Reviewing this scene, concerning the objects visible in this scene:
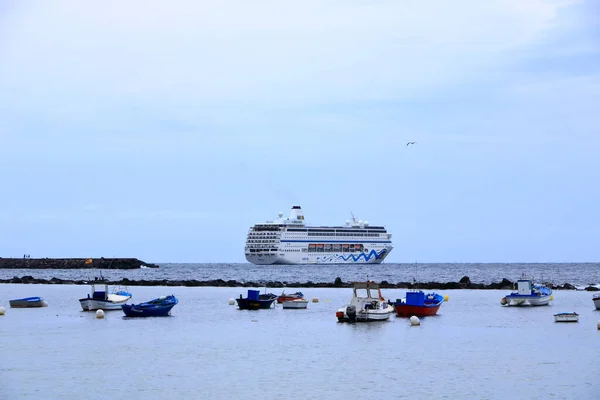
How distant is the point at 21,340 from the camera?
36.3 meters

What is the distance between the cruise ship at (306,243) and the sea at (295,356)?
10028 centimetres

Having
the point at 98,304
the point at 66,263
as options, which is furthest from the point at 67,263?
the point at 98,304

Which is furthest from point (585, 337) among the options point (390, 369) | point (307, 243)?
point (307, 243)

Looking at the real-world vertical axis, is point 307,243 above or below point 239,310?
above

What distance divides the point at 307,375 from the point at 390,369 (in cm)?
291

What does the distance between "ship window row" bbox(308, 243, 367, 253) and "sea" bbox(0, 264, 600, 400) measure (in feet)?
332

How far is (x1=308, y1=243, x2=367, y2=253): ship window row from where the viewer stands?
154 metres

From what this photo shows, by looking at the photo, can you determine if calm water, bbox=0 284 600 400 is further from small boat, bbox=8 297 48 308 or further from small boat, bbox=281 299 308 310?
small boat, bbox=8 297 48 308

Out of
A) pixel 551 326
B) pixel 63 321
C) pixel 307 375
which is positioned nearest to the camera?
pixel 307 375

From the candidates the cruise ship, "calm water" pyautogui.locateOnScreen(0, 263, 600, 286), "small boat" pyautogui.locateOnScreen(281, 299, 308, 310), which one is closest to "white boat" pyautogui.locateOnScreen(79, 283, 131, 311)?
"small boat" pyautogui.locateOnScreen(281, 299, 308, 310)

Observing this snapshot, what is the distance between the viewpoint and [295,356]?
3112 centimetres

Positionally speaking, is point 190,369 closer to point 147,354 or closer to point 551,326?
point 147,354

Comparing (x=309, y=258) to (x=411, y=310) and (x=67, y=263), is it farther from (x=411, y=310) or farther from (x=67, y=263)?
(x=411, y=310)

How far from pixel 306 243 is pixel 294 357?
122180 millimetres
